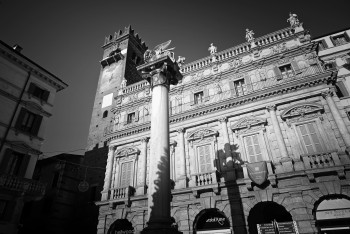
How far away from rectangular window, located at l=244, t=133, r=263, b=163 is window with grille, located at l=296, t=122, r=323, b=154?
2.75 meters

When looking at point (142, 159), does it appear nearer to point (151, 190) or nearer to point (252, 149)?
point (252, 149)

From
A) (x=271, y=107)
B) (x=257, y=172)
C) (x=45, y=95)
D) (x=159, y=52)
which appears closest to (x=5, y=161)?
(x=45, y=95)

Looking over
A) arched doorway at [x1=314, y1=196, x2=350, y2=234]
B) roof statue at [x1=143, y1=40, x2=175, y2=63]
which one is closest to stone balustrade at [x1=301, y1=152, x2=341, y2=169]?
arched doorway at [x1=314, y1=196, x2=350, y2=234]

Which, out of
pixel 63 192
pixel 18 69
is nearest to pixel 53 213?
pixel 63 192

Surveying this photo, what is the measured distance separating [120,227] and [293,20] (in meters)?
22.3

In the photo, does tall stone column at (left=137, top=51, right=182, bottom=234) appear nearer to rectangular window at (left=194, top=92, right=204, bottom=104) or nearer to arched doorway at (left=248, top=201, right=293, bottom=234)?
arched doorway at (left=248, top=201, right=293, bottom=234)

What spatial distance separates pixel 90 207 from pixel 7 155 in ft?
34.5

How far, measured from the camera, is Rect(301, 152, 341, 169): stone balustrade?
13114 millimetres

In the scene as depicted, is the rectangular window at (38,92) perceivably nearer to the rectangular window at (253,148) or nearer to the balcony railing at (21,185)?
the balcony railing at (21,185)

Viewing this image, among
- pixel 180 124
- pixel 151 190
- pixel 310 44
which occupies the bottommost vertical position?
pixel 151 190

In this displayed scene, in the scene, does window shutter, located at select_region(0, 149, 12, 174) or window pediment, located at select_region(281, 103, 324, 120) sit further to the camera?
window shutter, located at select_region(0, 149, 12, 174)

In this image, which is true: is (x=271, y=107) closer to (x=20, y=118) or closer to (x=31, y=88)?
(x=20, y=118)

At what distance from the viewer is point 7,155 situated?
17781 mm

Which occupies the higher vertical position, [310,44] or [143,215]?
[310,44]
